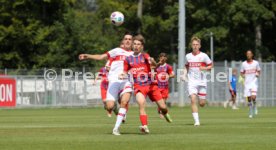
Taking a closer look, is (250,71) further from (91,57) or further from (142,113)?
(91,57)

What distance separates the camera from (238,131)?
18797 mm

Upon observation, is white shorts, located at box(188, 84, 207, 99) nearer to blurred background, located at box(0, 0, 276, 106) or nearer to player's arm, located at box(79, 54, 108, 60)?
player's arm, located at box(79, 54, 108, 60)

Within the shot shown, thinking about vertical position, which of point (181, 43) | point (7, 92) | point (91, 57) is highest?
point (181, 43)

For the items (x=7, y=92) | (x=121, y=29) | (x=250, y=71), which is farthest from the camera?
(x=121, y=29)

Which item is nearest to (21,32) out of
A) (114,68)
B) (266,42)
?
(266,42)

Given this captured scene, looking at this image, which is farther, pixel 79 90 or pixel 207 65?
pixel 79 90

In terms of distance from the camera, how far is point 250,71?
1184 inches

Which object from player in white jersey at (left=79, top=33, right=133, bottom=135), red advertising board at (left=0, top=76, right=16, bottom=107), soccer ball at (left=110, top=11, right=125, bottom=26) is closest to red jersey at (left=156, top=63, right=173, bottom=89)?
soccer ball at (left=110, top=11, right=125, bottom=26)

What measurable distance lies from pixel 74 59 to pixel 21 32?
504 centimetres

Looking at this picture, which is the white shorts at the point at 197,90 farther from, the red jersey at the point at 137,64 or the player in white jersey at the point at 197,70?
the red jersey at the point at 137,64

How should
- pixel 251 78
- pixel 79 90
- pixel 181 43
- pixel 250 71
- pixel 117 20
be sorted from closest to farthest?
pixel 117 20
pixel 250 71
pixel 251 78
pixel 181 43
pixel 79 90

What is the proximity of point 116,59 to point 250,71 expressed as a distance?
33.4 ft

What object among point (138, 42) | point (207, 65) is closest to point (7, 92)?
point (207, 65)

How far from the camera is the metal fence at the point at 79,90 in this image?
4938cm
